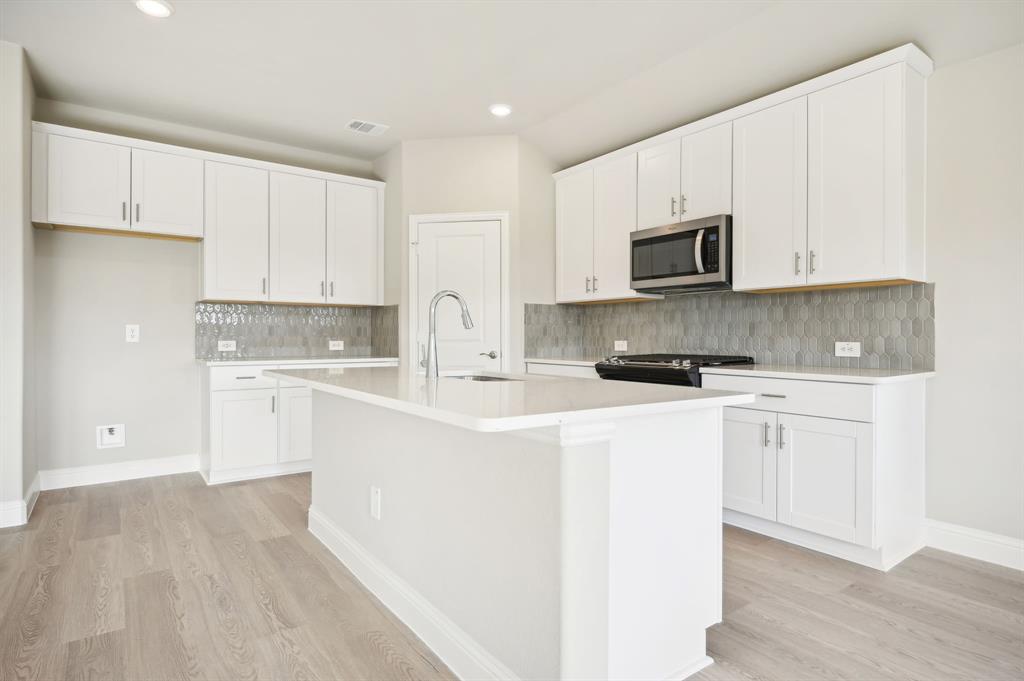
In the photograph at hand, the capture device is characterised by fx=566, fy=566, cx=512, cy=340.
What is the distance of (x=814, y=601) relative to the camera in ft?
7.29

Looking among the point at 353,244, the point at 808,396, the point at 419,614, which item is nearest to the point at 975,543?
the point at 808,396

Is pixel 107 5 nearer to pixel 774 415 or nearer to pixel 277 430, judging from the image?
pixel 277 430

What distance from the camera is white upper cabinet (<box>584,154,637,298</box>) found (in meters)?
4.05

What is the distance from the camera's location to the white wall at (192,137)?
12.7 feet

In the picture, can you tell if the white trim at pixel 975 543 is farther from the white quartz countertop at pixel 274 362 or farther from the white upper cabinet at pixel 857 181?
the white quartz countertop at pixel 274 362

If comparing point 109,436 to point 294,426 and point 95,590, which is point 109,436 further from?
point 95,590

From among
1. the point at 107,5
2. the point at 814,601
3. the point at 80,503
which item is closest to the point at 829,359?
the point at 814,601

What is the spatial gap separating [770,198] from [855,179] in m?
0.44

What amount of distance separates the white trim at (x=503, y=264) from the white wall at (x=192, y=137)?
3.19ft

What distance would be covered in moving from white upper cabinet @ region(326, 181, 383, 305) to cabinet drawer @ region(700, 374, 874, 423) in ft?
9.92

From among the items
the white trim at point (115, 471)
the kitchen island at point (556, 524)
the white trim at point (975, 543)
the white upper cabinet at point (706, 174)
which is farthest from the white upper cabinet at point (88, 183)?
the white trim at point (975, 543)

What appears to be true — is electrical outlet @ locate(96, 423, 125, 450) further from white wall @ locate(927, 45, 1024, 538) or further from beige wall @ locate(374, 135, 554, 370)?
white wall @ locate(927, 45, 1024, 538)

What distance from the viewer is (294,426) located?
429 centimetres

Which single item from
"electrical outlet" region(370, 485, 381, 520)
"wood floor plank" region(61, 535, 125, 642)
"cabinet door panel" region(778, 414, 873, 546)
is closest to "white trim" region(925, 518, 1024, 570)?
"cabinet door panel" region(778, 414, 873, 546)
